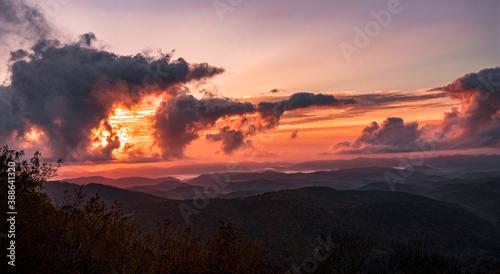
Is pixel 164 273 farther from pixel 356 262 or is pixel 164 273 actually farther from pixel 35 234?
pixel 356 262

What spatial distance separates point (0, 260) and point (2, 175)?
12.6m

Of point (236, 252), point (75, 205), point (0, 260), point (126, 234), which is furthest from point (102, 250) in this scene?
point (236, 252)

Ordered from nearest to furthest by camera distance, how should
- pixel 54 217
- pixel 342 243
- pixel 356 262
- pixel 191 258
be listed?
pixel 54 217, pixel 191 258, pixel 356 262, pixel 342 243

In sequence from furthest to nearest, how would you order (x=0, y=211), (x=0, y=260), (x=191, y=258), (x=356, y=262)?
(x=356, y=262), (x=191, y=258), (x=0, y=211), (x=0, y=260)

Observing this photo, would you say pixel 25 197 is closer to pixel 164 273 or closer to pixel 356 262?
pixel 164 273

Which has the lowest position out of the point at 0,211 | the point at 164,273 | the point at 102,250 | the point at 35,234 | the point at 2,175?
the point at 164,273

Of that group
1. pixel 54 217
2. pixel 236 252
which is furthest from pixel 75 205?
pixel 236 252

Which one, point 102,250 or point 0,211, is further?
point 102,250

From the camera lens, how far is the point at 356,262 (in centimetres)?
11062

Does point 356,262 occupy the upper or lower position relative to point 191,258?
lower

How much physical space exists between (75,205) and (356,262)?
300 feet

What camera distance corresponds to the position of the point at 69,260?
132ft

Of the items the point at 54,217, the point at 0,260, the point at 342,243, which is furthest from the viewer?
the point at 342,243

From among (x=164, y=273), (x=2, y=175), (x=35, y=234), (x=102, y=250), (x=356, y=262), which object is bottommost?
(x=356, y=262)
